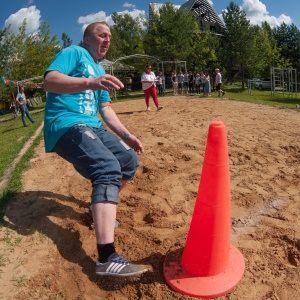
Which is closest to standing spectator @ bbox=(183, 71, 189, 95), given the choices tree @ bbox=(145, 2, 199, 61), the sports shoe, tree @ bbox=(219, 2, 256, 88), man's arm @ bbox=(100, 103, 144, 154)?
tree @ bbox=(145, 2, 199, 61)

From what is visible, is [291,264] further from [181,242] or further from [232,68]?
[232,68]

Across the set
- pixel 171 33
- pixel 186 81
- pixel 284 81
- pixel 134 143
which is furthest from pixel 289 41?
pixel 134 143

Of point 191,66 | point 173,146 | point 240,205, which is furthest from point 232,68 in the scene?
point 240,205

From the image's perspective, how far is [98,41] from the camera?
2598 millimetres

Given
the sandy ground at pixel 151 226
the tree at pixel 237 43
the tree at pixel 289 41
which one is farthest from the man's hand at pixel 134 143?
the tree at pixel 289 41

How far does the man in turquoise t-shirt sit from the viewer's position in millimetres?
2090

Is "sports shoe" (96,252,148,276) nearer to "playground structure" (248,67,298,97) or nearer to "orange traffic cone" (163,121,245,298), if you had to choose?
"orange traffic cone" (163,121,245,298)

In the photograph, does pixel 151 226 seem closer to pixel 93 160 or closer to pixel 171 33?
pixel 93 160

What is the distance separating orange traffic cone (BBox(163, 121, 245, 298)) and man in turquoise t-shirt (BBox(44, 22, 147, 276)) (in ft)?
1.15

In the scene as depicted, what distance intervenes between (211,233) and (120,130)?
1.32 metres

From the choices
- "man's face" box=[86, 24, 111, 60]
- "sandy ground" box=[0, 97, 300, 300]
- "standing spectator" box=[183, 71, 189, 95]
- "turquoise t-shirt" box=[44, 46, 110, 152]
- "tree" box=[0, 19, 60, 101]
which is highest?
"tree" box=[0, 19, 60, 101]

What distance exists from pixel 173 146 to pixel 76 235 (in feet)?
10.2

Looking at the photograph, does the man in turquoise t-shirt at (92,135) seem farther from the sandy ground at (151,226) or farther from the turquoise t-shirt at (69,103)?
the sandy ground at (151,226)

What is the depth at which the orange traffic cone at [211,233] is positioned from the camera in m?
2.12
